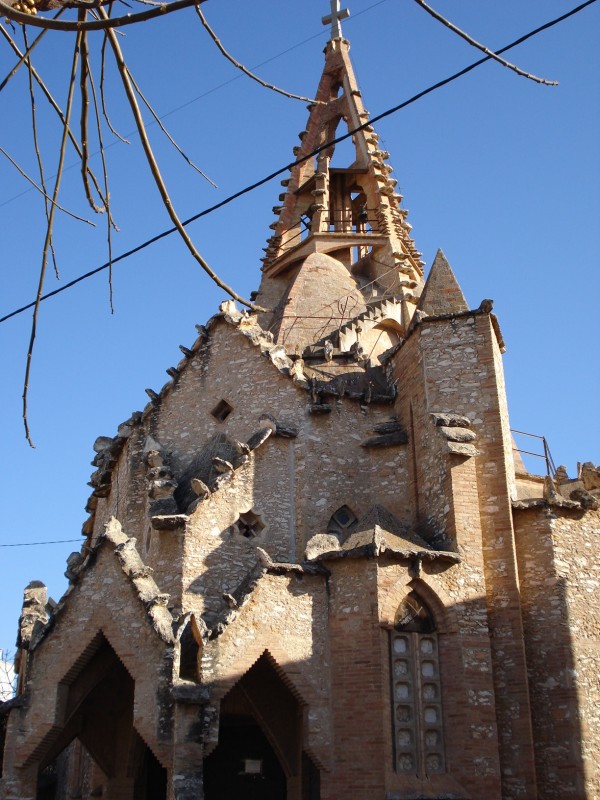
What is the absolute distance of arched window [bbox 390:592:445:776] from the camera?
15.5 m

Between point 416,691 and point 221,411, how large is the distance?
7761 millimetres

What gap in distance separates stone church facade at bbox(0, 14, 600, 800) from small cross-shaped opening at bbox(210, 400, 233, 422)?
46 mm

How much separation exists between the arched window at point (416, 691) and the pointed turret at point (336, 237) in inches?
434

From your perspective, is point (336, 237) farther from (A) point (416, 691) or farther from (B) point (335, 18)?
(A) point (416, 691)

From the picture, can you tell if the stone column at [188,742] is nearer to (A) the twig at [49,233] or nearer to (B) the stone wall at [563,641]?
(B) the stone wall at [563,641]

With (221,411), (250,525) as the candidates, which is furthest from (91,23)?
(221,411)

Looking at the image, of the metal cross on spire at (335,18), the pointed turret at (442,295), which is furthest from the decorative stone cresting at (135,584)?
the metal cross on spire at (335,18)

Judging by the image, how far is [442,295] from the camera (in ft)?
64.8

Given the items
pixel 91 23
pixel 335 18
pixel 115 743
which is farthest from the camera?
pixel 335 18

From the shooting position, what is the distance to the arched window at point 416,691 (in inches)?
611

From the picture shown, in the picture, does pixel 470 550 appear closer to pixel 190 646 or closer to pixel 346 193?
pixel 190 646

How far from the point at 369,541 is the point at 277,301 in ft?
52.9

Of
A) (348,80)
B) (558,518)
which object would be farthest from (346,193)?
(558,518)

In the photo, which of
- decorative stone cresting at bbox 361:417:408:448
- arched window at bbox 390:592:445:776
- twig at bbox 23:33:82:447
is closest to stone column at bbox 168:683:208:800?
arched window at bbox 390:592:445:776
